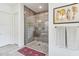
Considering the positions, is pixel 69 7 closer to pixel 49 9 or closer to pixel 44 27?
pixel 49 9

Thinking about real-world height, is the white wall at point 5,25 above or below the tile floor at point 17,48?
above

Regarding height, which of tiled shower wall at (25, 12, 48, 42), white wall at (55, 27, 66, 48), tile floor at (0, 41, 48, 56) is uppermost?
tiled shower wall at (25, 12, 48, 42)

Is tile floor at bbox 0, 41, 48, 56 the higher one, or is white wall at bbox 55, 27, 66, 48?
white wall at bbox 55, 27, 66, 48

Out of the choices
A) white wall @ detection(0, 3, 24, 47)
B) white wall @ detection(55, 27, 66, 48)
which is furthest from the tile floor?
white wall @ detection(55, 27, 66, 48)

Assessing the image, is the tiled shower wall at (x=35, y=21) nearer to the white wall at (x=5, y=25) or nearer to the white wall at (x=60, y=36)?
the white wall at (x=60, y=36)

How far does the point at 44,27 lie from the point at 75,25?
2.03 feet

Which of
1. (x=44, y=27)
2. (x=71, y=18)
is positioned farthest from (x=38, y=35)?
(x=71, y=18)

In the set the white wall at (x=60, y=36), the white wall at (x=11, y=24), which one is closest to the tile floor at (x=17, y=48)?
the white wall at (x=11, y=24)

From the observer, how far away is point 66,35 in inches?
63.8

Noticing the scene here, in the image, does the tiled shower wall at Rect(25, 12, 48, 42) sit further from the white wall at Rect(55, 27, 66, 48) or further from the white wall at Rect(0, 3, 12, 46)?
the white wall at Rect(0, 3, 12, 46)

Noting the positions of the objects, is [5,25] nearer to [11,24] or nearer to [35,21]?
[11,24]

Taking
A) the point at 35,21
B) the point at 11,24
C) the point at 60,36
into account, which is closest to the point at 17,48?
the point at 11,24

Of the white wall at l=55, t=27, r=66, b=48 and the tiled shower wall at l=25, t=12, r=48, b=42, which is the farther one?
the tiled shower wall at l=25, t=12, r=48, b=42

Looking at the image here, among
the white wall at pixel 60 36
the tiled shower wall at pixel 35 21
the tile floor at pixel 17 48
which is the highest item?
the tiled shower wall at pixel 35 21
